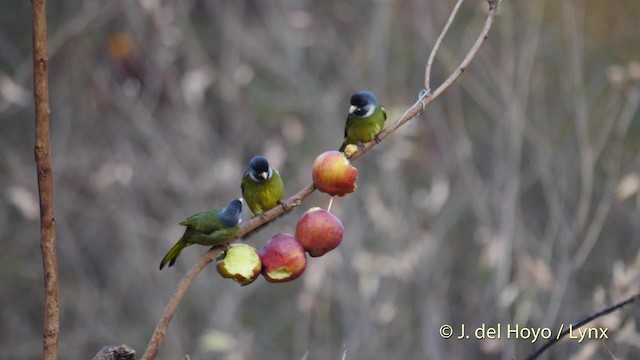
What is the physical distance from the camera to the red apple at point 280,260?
141 cm

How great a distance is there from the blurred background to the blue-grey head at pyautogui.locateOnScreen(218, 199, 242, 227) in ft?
5.19

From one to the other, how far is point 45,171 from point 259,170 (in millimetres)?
869

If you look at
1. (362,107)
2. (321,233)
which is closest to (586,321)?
(321,233)

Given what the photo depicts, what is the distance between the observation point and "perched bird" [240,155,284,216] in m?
1.81

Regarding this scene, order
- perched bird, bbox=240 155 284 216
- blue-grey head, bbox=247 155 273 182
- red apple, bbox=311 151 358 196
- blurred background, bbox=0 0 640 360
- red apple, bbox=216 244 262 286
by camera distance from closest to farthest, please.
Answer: red apple, bbox=216 244 262 286 → red apple, bbox=311 151 358 196 → perched bird, bbox=240 155 284 216 → blue-grey head, bbox=247 155 273 182 → blurred background, bbox=0 0 640 360

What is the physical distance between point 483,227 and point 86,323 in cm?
281

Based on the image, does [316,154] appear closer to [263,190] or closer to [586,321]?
[263,190]

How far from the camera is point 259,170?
1.98m

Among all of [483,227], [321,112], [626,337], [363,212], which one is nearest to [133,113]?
[321,112]

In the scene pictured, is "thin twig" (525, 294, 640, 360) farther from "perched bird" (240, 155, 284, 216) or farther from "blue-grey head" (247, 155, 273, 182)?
"blue-grey head" (247, 155, 273, 182)

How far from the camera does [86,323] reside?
5367mm

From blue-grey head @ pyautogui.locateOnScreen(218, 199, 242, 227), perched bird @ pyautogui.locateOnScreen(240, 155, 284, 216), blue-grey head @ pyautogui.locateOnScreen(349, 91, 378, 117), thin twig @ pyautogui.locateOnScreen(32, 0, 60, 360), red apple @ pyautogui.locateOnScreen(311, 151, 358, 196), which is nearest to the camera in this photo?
thin twig @ pyautogui.locateOnScreen(32, 0, 60, 360)

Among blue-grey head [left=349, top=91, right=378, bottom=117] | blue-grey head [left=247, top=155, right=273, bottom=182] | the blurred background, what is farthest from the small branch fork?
the blurred background

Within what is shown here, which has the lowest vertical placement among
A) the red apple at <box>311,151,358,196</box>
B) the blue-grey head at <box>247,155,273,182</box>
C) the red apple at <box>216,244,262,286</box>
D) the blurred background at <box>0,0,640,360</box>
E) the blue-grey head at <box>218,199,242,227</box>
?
the blurred background at <box>0,0,640,360</box>
